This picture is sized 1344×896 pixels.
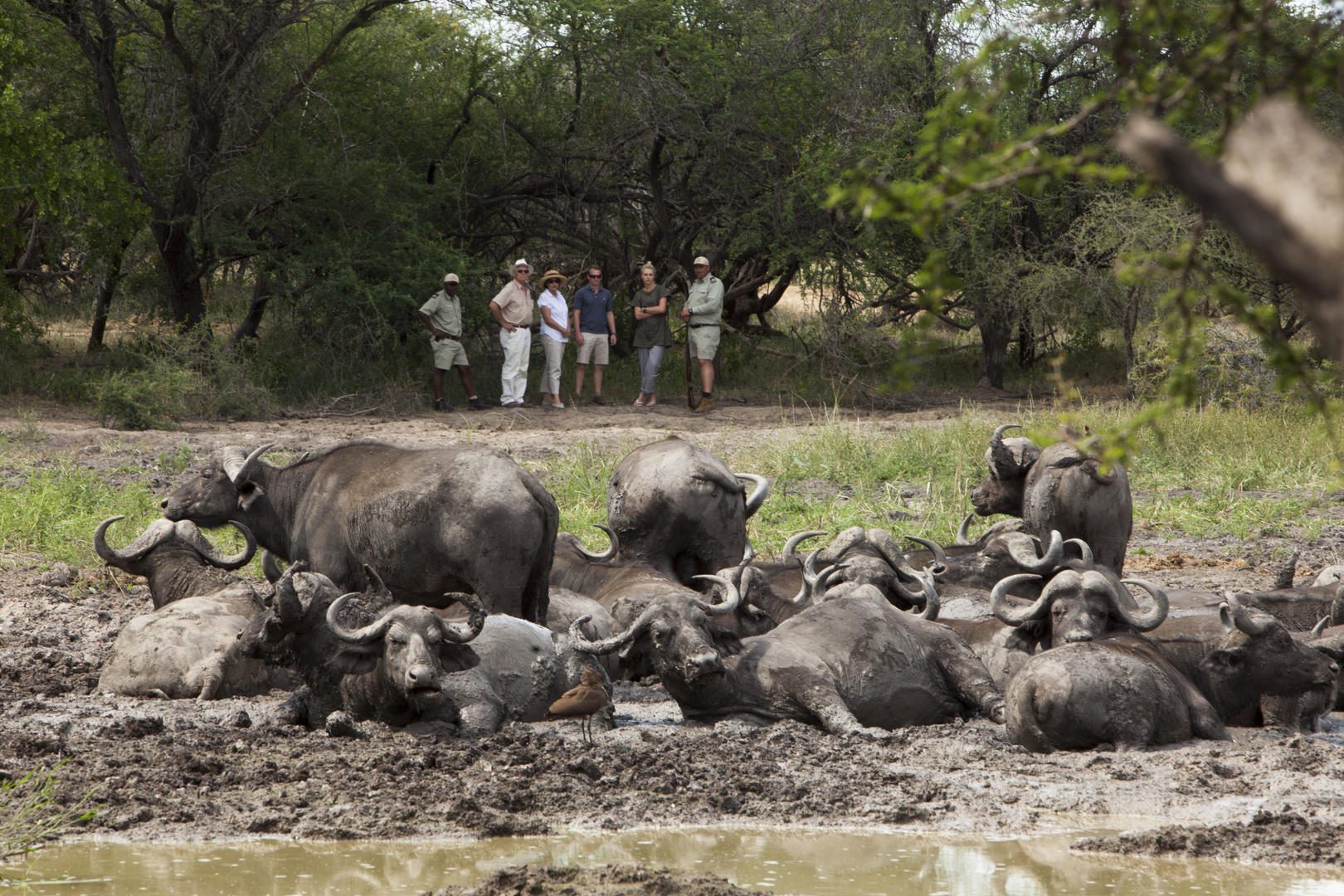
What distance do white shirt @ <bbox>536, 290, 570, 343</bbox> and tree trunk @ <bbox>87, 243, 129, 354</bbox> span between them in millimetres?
7080

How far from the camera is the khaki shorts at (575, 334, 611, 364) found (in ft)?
76.0

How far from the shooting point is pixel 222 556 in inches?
385

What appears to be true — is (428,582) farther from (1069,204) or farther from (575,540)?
(1069,204)

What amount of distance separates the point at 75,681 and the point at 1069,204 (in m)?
19.4

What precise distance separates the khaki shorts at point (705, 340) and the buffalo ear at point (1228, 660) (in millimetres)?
15496

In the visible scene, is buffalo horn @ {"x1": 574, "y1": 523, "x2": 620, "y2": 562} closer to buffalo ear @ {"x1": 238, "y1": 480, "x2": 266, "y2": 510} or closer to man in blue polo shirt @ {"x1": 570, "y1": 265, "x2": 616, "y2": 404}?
buffalo ear @ {"x1": 238, "y1": 480, "x2": 266, "y2": 510}

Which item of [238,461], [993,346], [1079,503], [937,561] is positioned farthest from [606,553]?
[993,346]

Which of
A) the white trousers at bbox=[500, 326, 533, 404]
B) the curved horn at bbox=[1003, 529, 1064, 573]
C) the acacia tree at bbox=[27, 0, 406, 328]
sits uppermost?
the acacia tree at bbox=[27, 0, 406, 328]

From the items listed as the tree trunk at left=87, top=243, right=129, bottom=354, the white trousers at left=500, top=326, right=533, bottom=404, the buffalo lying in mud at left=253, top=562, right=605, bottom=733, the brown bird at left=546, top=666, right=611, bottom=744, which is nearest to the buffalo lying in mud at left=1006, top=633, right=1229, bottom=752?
the brown bird at left=546, top=666, right=611, bottom=744

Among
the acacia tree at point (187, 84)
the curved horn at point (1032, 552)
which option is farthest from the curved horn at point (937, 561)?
the acacia tree at point (187, 84)

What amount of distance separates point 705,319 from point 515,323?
2.77 meters

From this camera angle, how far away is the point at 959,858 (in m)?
5.81

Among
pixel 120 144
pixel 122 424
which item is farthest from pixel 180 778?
pixel 120 144

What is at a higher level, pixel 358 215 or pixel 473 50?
pixel 473 50
